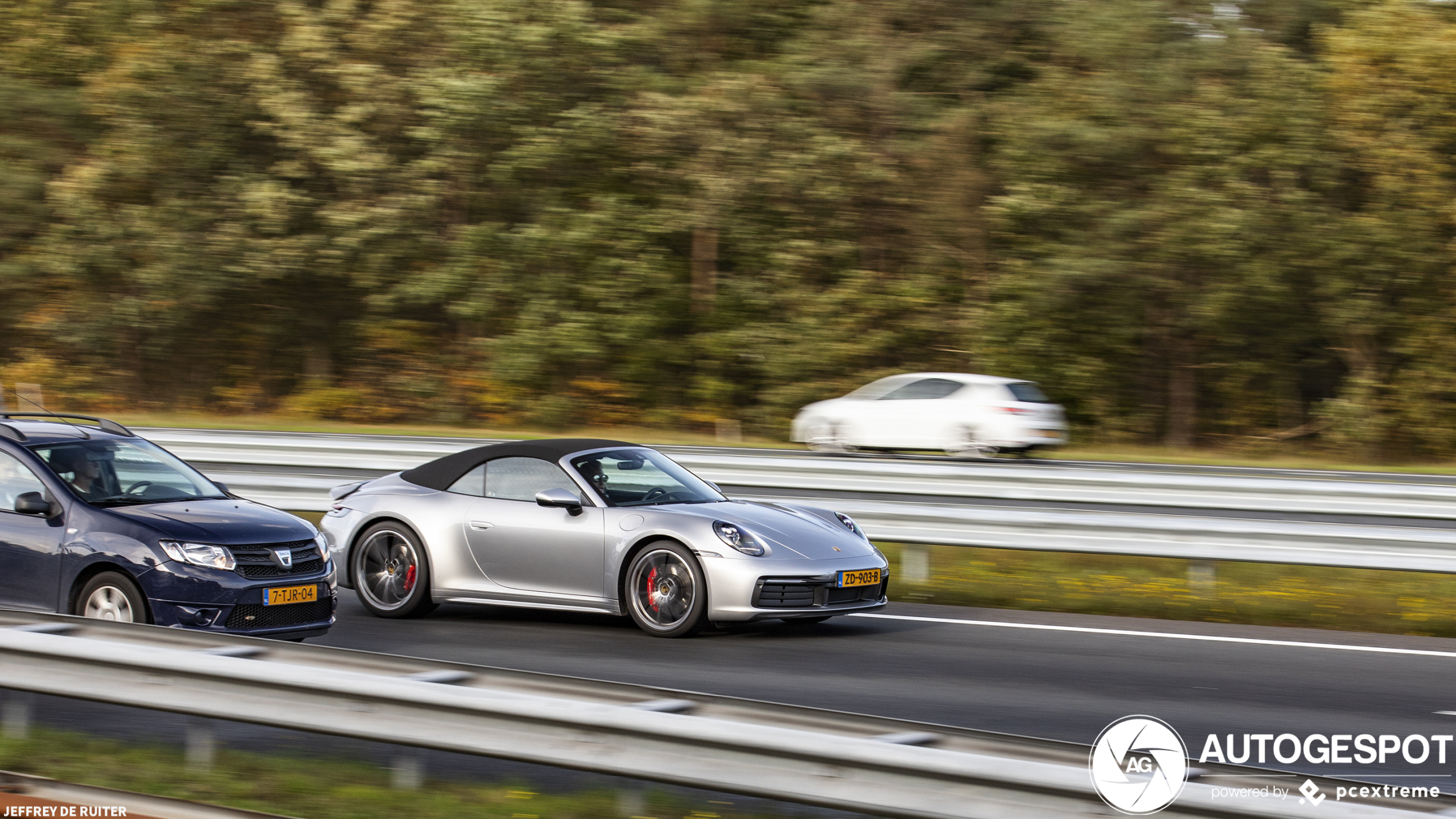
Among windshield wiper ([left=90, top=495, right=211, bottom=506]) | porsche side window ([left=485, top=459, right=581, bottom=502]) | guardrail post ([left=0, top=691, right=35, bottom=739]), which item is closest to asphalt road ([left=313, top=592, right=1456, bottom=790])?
porsche side window ([left=485, top=459, right=581, bottom=502])

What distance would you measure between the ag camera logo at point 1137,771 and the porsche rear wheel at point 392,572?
282 inches

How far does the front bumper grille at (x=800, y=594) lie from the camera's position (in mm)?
9258

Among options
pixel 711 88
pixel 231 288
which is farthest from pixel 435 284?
pixel 711 88

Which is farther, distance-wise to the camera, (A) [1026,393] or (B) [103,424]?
(A) [1026,393]

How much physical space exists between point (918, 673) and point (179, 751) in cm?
402

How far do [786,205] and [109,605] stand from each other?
2186 cm

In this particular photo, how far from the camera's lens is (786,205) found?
93.9 feet

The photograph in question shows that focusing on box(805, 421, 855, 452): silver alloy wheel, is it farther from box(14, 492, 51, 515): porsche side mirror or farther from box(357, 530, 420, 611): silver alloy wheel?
box(14, 492, 51, 515): porsche side mirror

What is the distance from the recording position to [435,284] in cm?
2995

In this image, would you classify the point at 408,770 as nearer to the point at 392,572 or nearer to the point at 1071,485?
the point at 392,572

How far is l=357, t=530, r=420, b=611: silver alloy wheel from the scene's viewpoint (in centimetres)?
1045

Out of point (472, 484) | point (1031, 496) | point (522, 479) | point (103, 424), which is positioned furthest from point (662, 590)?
point (1031, 496)

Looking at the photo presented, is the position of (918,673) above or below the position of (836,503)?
below

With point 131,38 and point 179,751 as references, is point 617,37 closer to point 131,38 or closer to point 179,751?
point 131,38
